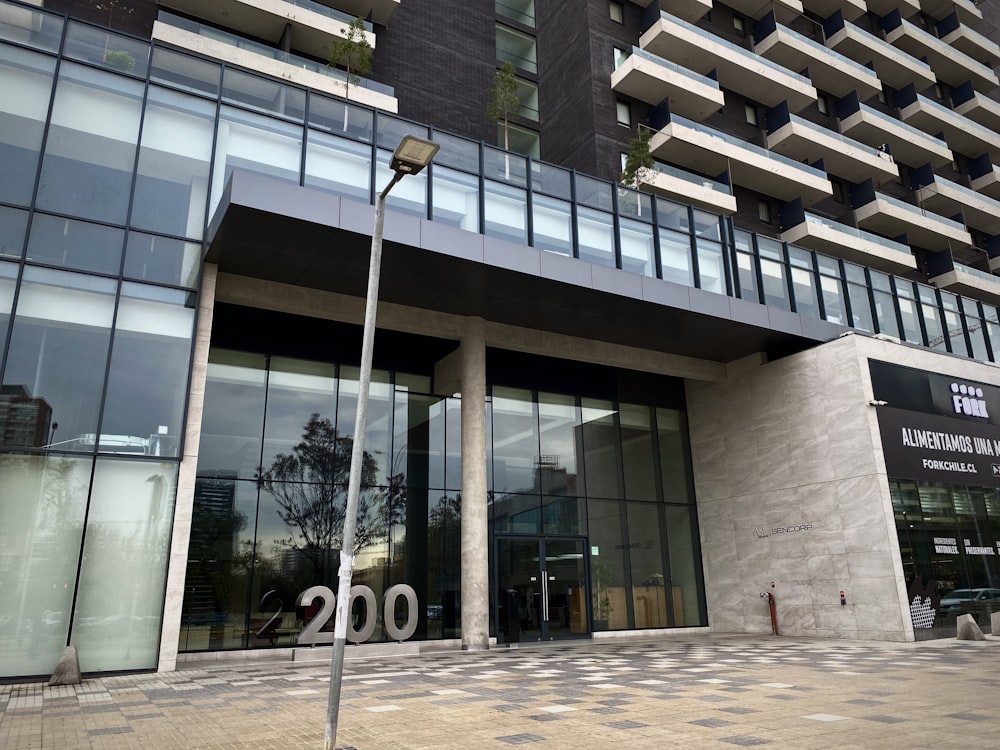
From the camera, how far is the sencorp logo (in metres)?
24.0

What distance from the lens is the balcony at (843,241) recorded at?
120ft

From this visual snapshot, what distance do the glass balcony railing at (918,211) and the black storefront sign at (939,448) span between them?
853 inches

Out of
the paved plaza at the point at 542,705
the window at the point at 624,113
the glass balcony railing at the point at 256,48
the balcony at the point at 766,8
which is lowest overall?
the paved plaza at the point at 542,705

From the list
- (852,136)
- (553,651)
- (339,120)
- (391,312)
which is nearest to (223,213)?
(339,120)

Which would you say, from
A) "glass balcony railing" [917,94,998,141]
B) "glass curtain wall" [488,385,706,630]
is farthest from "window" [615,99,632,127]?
"glass balcony railing" [917,94,998,141]

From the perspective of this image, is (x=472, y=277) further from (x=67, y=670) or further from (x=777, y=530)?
(x=777, y=530)

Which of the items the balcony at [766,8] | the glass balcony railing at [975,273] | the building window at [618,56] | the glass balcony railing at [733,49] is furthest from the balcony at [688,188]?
the glass balcony railing at [975,273]

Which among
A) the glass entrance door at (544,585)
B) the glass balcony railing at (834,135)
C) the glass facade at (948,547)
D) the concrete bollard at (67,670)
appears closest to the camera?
the concrete bollard at (67,670)

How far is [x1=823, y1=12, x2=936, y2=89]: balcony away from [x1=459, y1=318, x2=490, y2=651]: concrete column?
122 feet

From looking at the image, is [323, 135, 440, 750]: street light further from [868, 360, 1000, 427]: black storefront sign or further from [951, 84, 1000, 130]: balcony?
[951, 84, 1000, 130]: balcony

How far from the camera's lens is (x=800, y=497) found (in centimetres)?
2259

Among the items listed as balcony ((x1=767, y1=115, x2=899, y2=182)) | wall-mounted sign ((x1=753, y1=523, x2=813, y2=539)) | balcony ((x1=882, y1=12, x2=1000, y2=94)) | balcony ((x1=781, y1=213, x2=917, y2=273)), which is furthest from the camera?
balcony ((x1=882, y1=12, x2=1000, y2=94))

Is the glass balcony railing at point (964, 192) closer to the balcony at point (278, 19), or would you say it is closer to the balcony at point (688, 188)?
the balcony at point (688, 188)

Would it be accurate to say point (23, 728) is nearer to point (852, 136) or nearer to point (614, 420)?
point (614, 420)
